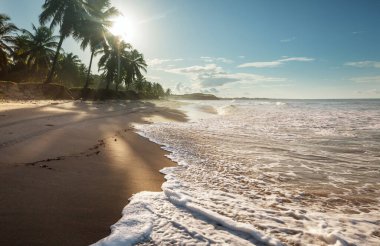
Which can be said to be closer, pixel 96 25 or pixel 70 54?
pixel 96 25

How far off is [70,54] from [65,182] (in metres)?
57.9

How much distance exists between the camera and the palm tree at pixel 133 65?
162 feet

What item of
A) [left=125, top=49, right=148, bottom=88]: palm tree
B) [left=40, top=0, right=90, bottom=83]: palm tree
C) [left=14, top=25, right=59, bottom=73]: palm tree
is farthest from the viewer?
[left=125, top=49, right=148, bottom=88]: palm tree

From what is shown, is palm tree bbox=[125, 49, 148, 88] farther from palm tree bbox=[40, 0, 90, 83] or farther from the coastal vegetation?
palm tree bbox=[40, 0, 90, 83]

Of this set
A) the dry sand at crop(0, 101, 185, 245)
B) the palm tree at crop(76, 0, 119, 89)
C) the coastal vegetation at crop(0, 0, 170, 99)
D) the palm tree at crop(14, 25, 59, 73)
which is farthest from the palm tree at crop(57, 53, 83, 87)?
the dry sand at crop(0, 101, 185, 245)

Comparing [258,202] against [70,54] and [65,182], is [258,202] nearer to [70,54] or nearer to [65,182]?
[65,182]

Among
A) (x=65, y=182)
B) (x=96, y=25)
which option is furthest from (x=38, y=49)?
(x=65, y=182)

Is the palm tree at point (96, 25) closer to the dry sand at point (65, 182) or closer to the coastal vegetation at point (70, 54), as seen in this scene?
the coastal vegetation at point (70, 54)

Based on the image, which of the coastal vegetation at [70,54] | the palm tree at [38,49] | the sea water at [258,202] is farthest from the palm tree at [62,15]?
the sea water at [258,202]

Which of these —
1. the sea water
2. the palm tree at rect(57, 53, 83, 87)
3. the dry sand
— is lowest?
the sea water

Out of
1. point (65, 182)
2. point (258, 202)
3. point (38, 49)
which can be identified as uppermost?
point (38, 49)

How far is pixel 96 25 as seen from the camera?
3162 cm

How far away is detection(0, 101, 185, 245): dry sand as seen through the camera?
8.61 ft

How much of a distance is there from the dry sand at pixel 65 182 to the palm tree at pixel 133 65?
4329 centimetres
